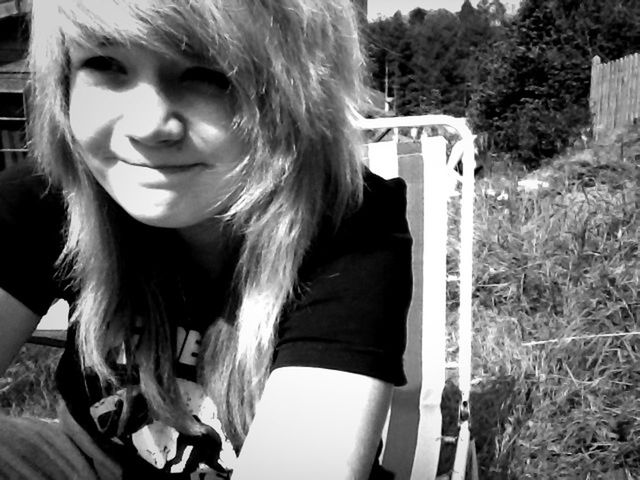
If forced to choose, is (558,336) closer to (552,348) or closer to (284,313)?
(552,348)

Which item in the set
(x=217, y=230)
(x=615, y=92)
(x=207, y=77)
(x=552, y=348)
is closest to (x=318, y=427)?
(x=217, y=230)

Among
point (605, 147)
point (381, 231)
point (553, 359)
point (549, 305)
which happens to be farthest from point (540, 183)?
point (381, 231)

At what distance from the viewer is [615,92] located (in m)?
7.85

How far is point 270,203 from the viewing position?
0.77 m

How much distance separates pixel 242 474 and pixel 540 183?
3.37 m

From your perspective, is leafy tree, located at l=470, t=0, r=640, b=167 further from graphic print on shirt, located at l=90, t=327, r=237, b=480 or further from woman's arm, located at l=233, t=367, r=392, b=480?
woman's arm, located at l=233, t=367, r=392, b=480

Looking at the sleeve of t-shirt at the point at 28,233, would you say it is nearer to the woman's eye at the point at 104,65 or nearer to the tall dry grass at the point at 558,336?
the woman's eye at the point at 104,65

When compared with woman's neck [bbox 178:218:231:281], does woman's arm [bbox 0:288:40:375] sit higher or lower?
lower

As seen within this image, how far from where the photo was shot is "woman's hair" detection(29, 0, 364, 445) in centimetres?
69

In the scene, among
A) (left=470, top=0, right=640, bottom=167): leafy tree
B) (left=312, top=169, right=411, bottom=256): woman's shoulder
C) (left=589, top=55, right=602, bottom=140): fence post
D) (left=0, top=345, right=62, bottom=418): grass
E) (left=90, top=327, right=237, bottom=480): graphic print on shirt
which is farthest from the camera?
(left=470, top=0, right=640, bottom=167): leafy tree

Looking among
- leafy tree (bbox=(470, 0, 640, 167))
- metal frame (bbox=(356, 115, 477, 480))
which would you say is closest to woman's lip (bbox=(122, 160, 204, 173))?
metal frame (bbox=(356, 115, 477, 480))

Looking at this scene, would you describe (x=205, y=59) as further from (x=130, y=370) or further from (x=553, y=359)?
(x=553, y=359)

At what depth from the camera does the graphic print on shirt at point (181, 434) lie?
0.92m

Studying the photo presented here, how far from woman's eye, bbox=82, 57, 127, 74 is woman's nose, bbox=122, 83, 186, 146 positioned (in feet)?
0.10
